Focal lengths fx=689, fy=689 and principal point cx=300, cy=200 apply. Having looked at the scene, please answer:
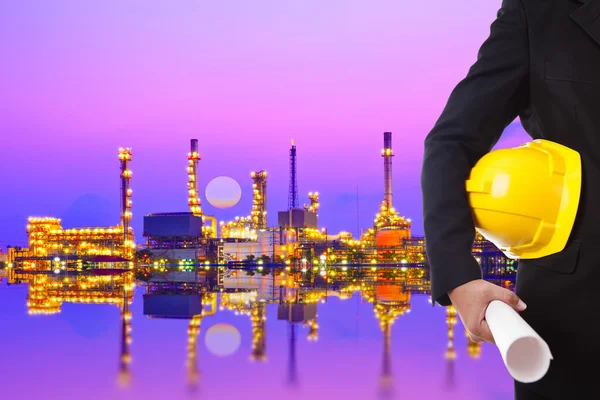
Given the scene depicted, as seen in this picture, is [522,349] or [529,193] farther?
[529,193]

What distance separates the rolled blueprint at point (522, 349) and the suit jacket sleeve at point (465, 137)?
22cm

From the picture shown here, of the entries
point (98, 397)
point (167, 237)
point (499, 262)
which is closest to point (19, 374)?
point (98, 397)

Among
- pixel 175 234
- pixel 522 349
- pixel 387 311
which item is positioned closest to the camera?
pixel 522 349

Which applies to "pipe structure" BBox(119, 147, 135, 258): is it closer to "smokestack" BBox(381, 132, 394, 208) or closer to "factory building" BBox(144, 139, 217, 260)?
"factory building" BBox(144, 139, 217, 260)

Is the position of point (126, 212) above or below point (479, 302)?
above

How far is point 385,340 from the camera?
12.0 metres

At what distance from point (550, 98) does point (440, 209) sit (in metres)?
0.35

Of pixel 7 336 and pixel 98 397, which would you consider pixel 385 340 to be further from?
pixel 7 336

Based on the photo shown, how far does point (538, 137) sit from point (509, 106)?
100 mm

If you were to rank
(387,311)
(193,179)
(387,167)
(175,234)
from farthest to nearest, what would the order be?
(193,179) < (175,234) < (387,167) < (387,311)

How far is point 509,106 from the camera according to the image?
150cm

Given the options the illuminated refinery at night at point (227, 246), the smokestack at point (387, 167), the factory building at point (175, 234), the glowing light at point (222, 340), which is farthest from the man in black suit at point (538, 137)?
the factory building at point (175, 234)

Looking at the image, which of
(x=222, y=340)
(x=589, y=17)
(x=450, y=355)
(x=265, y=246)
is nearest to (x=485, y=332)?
(x=589, y=17)

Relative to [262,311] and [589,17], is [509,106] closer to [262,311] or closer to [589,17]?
[589,17]
